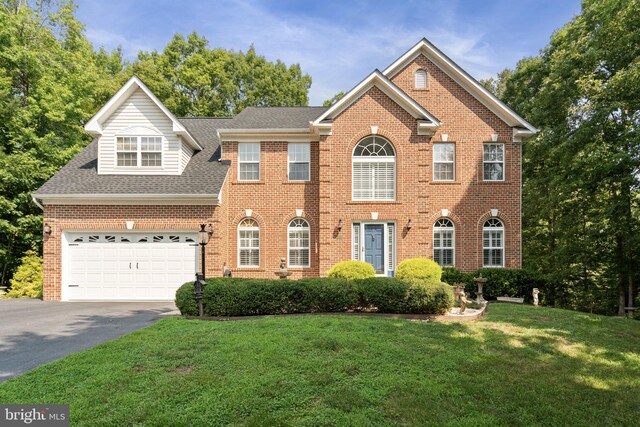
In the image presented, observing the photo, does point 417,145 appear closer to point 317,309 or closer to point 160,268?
point 317,309

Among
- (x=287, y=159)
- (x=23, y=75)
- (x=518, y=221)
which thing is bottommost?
(x=518, y=221)

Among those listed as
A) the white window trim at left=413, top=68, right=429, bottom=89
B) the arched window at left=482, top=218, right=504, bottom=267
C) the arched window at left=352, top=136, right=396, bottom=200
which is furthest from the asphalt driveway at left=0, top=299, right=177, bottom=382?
the white window trim at left=413, top=68, right=429, bottom=89

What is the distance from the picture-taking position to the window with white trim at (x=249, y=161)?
50.3 ft

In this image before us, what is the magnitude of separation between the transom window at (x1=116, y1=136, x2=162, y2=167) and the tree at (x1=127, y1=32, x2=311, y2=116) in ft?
54.0

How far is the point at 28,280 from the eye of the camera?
49.6 ft

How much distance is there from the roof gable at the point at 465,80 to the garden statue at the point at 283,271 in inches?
383

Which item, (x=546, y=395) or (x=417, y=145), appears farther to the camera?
(x=417, y=145)

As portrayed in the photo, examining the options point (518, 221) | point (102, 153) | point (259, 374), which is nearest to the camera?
point (259, 374)

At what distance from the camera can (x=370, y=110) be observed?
14.4 metres

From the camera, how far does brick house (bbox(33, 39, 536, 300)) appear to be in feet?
42.7

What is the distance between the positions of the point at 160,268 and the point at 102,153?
5.49 metres

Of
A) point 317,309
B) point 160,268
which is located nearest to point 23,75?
point 160,268

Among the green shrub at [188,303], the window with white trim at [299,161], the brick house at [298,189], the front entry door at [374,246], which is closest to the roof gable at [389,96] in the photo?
the brick house at [298,189]

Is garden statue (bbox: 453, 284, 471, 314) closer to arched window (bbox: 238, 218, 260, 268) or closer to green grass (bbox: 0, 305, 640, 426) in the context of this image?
green grass (bbox: 0, 305, 640, 426)
